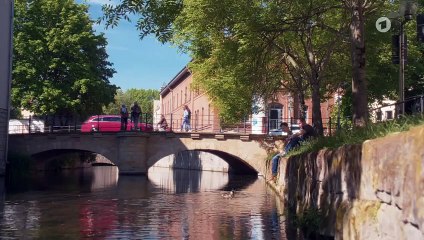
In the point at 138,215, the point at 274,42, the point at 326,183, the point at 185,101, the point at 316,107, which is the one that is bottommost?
the point at 138,215

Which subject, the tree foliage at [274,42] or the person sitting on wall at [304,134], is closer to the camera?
the tree foliage at [274,42]

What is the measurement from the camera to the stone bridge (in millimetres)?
35500

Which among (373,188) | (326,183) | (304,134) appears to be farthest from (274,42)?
(373,188)

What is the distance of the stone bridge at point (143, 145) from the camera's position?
35.5 m

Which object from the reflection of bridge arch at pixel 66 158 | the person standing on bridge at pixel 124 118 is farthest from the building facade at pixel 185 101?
the reflection of bridge arch at pixel 66 158

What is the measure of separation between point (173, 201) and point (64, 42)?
85.0 ft

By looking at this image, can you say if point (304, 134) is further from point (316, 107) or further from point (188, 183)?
point (188, 183)

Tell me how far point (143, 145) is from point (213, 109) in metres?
7.63

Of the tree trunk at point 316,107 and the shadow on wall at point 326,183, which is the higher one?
the tree trunk at point 316,107

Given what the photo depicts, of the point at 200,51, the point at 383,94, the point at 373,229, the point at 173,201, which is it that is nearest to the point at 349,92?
the point at 383,94

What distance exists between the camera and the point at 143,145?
118 feet

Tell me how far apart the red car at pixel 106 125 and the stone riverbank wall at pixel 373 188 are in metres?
27.0

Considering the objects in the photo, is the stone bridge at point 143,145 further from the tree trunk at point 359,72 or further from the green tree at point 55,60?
the tree trunk at point 359,72

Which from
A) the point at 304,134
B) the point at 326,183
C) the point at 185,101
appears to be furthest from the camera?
the point at 185,101
